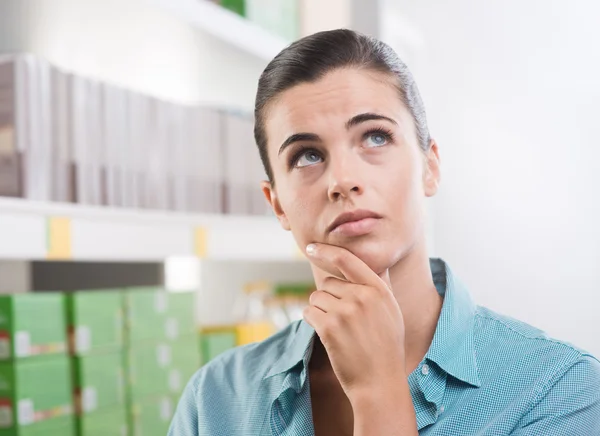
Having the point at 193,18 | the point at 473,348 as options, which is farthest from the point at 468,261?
the point at 473,348

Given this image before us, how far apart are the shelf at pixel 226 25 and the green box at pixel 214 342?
0.94 metres

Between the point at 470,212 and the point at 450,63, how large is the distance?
53 cm

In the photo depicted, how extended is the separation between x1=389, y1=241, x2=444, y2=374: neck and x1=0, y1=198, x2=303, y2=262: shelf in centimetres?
84

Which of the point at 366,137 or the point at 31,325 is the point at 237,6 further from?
the point at 366,137

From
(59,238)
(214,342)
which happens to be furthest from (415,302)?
(214,342)

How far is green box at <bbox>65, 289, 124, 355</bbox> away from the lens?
6.20 feet

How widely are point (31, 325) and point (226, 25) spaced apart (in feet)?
3.81

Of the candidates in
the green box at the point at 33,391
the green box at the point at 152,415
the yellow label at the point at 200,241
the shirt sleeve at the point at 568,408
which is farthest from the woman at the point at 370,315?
the yellow label at the point at 200,241

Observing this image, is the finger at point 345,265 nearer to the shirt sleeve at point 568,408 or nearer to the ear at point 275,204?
the ear at point 275,204

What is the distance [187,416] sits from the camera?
4.69ft

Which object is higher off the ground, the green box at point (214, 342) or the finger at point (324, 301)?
the green box at point (214, 342)

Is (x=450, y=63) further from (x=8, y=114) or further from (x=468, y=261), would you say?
(x=8, y=114)

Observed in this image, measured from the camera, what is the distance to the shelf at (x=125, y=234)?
168cm

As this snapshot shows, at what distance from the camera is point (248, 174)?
2615 mm
